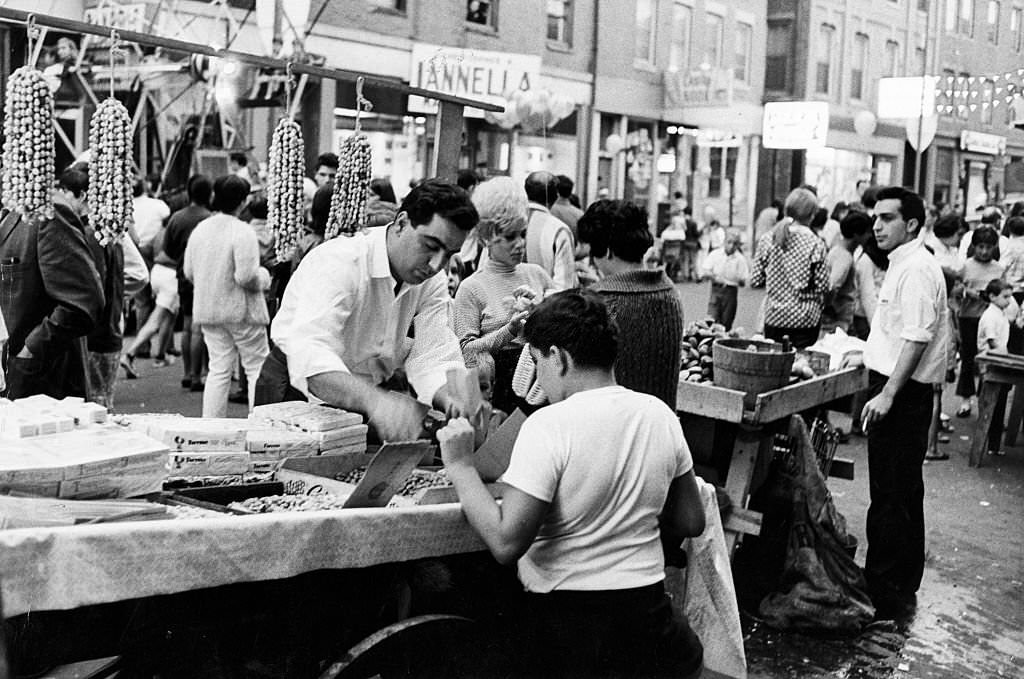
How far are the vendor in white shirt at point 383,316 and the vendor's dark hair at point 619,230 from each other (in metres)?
0.69

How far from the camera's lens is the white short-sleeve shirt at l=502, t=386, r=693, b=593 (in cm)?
293

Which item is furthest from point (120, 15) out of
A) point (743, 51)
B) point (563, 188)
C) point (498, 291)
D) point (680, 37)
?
point (743, 51)

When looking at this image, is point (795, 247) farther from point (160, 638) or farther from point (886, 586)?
point (160, 638)

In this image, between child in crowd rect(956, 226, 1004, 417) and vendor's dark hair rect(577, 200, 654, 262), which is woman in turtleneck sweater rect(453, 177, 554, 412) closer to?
vendor's dark hair rect(577, 200, 654, 262)

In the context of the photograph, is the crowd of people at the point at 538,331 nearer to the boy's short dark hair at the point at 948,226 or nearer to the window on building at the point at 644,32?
the boy's short dark hair at the point at 948,226

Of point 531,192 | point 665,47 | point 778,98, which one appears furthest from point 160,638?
point 778,98

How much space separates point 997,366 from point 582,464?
700 cm

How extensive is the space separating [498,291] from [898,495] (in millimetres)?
2307

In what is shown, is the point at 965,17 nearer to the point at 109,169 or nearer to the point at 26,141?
the point at 109,169

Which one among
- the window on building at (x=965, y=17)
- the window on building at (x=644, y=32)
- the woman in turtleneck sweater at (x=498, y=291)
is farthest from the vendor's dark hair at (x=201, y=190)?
the window on building at (x=965, y=17)

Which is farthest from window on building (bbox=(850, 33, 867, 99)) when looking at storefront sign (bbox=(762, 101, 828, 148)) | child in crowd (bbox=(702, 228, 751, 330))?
child in crowd (bbox=(702, 228, 751, 330))

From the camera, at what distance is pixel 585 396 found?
3018mm

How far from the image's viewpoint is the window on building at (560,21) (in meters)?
22.8

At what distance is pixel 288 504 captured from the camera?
3219mm
